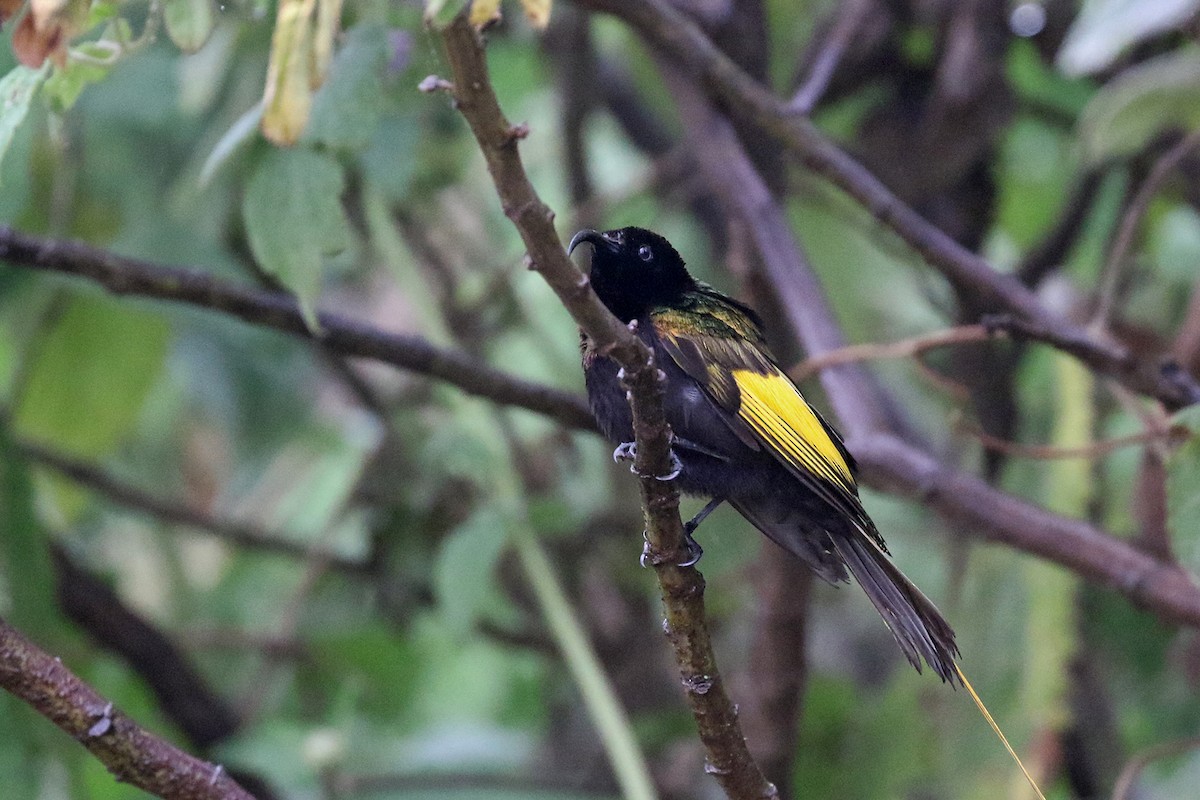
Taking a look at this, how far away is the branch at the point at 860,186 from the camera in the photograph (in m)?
2.47

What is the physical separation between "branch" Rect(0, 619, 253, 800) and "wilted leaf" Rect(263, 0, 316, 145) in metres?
0.64

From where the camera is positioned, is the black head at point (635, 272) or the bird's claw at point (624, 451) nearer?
the bird's claw at point (624, 451)

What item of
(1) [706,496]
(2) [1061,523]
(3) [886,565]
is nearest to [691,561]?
(3) [886,565]

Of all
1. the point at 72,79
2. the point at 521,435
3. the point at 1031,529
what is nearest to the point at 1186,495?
the point at 1031,529

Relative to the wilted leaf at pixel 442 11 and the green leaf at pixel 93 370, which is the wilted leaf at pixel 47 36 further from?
the green leaf at pixel 93 370

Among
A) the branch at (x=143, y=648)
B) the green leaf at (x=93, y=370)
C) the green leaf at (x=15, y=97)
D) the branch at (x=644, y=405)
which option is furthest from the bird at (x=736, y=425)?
the branch at (x=143, y=648)

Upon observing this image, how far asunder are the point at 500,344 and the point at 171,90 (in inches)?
54.6

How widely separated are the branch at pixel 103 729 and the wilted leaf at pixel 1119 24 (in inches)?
76.0

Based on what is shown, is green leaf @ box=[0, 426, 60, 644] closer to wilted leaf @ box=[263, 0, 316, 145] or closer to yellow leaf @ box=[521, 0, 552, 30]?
wilted leaf @ box=[263, 0, 316, 145]

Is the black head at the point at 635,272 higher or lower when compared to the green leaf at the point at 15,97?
higher

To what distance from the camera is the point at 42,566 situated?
278cm

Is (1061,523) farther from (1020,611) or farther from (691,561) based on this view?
(691,561)

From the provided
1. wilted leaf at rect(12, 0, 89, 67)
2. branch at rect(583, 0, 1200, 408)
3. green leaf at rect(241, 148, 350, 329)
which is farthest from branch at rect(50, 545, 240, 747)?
wilted leaf at rect(12, 0, 89, 67)

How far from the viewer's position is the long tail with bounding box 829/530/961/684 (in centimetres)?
204
